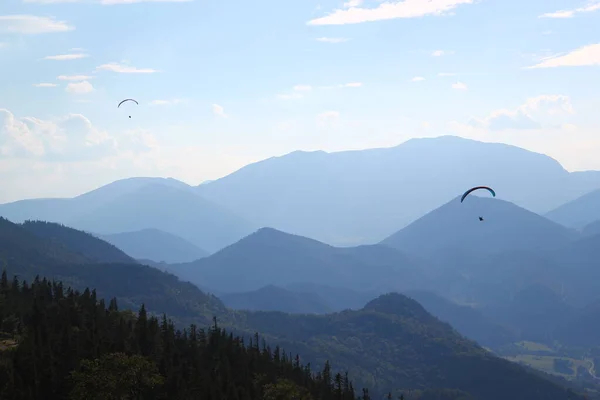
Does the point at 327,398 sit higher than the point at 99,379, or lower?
lower

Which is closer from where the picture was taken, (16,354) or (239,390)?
(16,354)

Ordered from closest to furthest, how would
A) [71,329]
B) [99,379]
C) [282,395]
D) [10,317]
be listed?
[99,379]
[282,395]
[71,329]
[10,317]

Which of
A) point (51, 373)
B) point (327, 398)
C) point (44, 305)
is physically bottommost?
point (327, 398)

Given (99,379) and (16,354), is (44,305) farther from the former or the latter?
(99,379)

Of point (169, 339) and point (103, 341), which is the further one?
point (169, 339)

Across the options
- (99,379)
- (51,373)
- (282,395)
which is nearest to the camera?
(99,379)

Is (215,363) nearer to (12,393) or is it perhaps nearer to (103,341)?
(103,341)

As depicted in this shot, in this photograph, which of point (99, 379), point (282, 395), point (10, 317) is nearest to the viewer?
point (99, 379)

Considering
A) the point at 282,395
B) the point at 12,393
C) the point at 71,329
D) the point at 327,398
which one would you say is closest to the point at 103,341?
the point at 71,329

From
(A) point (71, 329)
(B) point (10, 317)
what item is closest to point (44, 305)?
(B) point (10, 317)
